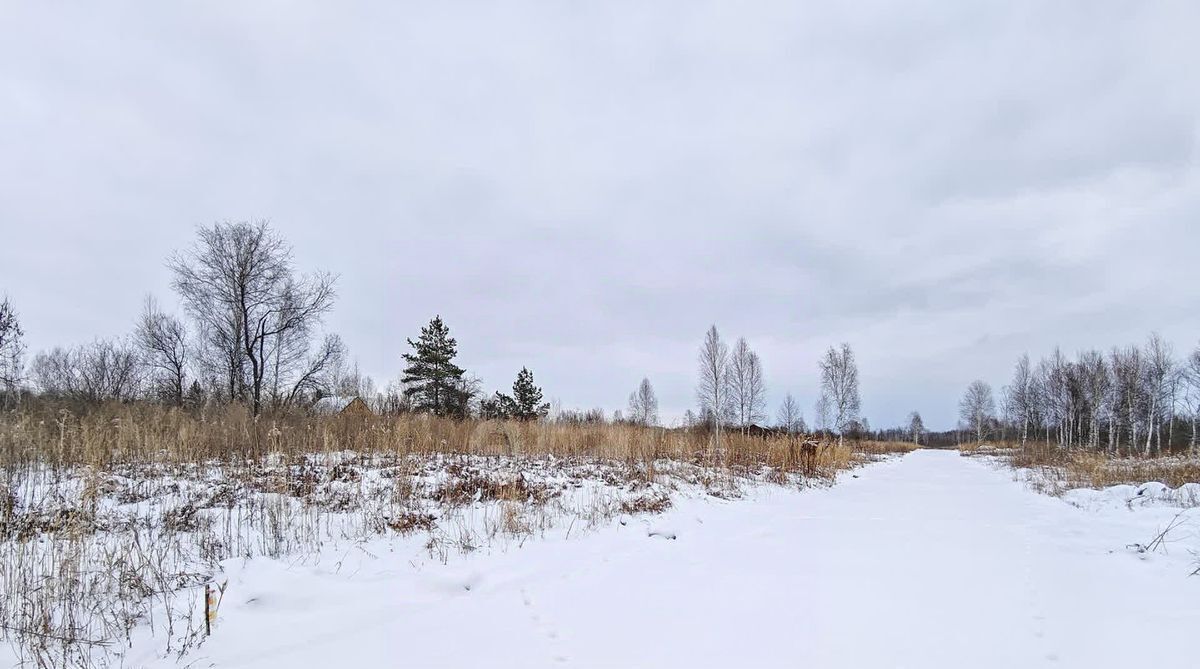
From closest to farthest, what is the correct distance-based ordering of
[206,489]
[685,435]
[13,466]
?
[13,466], [206,489], [685,435]

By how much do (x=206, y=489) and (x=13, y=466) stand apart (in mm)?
1718

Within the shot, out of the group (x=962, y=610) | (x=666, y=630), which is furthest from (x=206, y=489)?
(x=962, y=610)

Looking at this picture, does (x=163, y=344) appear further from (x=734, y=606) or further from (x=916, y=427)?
(x=916, y=427)

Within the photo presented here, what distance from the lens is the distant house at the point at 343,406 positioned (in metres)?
11.2

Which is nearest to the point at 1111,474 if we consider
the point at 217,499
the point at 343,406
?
the point at 217,499

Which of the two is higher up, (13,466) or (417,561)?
(13,466)

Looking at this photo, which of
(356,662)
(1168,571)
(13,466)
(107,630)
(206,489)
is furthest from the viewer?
(206,489)

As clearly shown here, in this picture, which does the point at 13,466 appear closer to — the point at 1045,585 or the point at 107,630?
the point at 107,630

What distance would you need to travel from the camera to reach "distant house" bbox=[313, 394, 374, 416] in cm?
1122

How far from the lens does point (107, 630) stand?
9.28 ft

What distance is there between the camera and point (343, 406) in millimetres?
12281

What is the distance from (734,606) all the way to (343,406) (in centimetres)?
1136

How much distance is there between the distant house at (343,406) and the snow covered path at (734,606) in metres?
7.68

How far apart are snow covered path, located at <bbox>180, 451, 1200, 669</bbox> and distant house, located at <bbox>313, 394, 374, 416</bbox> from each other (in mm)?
7679
